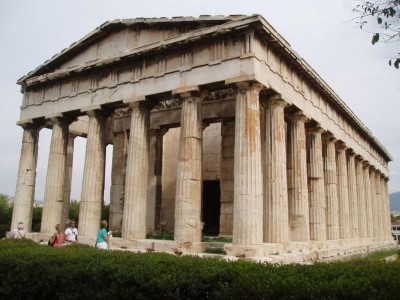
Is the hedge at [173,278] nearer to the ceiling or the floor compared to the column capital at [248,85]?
nearer to the floor

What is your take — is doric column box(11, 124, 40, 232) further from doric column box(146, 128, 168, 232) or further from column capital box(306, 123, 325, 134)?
column capital box(306, 123, 325, 134)

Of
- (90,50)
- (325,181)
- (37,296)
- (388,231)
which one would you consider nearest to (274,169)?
(325,181)

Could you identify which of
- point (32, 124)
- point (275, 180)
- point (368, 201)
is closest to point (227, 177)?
point (275, 180)

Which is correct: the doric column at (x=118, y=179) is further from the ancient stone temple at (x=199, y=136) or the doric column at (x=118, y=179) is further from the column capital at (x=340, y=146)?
the column capital at (x=340, y=146)

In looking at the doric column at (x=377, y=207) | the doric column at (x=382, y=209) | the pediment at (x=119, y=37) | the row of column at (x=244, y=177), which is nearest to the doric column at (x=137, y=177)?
the row of column at (x=244, y=177)

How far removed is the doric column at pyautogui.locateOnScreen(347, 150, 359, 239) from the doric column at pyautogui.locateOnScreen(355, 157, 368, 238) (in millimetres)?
1507

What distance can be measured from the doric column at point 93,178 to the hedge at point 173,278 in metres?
7.75

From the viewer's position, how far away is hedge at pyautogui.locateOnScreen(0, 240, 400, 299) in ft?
19.1

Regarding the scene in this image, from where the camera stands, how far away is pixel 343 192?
23.5 meters

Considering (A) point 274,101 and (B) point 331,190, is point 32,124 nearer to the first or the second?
(A) point 274,101

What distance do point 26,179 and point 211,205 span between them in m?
10.1

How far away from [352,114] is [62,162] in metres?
17.2

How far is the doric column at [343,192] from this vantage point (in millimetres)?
23188

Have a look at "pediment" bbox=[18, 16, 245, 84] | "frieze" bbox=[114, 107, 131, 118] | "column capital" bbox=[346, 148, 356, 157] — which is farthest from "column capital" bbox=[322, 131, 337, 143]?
"frieze" bbox=[114, 107, 131, 118]
